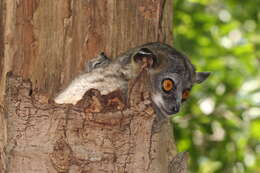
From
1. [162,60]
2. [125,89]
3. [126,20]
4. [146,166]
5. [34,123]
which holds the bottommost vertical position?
[146,166]

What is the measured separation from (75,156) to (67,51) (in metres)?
0.83

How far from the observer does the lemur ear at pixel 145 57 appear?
2.99 metres

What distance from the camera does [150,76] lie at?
3.15 m

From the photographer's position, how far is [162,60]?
3252 millimetres

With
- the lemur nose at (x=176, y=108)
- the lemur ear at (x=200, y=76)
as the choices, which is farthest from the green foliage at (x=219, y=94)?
the lemur nose at (x=176, y=108)

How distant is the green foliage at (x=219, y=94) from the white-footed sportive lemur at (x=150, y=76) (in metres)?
1.52

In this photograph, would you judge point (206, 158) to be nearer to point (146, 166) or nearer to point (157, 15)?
point (157, 15)

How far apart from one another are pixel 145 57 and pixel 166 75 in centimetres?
22

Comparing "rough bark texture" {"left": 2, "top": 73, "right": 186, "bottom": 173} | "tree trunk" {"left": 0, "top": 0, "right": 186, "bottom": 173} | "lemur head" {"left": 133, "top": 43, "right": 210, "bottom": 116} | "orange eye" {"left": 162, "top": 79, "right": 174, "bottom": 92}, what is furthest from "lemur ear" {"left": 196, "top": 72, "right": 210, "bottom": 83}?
"rough bark texture" {"left": 2, "top": 73, "right": 186, "bottom": 173}

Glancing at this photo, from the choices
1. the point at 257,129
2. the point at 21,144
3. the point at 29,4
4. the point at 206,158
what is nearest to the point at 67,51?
the point at 29,4

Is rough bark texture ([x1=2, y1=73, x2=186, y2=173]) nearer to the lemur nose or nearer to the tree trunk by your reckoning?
the tree trunk

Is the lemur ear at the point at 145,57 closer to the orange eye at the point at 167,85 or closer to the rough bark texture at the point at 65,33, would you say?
the orange eye at the point at 167,85

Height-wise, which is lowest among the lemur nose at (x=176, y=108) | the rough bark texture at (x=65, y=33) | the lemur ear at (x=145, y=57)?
the lemur nose at (x=176, y=108)

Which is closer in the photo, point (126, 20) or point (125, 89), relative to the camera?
point (125, 89)
